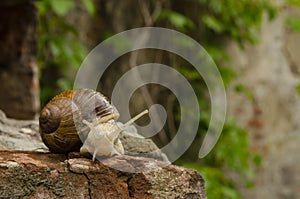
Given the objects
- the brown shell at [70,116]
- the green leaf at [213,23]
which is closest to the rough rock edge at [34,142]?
the brown shell at [70,116]

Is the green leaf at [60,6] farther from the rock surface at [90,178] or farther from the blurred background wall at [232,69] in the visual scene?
the rock surface at [90,178]

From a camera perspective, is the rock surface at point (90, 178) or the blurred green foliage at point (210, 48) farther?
the blurred green foliage at point (210, 48)

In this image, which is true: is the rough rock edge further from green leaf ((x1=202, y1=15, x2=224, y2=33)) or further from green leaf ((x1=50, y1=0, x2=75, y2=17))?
green leaf ((x1=202, y1=15, x2=224, y2=33))

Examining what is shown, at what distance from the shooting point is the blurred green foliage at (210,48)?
4066 millimetres

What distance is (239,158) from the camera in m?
4.11

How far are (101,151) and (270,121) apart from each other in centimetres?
312

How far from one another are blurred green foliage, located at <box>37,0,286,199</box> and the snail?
95.5 inches

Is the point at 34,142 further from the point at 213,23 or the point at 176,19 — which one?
the point at 213,23

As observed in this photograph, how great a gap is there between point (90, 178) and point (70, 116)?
0.59ft

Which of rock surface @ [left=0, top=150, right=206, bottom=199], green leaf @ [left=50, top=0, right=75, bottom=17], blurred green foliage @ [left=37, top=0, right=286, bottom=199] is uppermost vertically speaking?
blurred green foliage @ [left=37, top=0, right=286, bottom=199]

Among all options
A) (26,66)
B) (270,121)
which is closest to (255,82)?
(270,121)

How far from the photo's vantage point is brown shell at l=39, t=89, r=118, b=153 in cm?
145

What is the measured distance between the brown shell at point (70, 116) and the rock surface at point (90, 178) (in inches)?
1.6

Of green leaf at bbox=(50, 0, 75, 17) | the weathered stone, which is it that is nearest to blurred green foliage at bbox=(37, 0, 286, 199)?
the weathered stone
